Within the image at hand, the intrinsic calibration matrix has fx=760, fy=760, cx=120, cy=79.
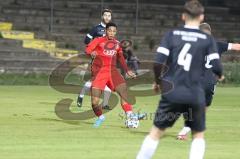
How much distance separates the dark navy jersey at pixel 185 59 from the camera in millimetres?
8625

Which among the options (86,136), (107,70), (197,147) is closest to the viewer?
(197,147)

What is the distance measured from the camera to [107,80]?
573 inches

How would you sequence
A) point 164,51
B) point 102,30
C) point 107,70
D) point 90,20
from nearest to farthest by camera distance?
point 164,51
point 107,70
point 102,30
point 90,20

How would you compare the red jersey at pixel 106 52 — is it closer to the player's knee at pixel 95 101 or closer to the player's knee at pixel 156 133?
the player's knee at pixel 95 101

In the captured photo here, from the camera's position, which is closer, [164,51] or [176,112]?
[164,51]

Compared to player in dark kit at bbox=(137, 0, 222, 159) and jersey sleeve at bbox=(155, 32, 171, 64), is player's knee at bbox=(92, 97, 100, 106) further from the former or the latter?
jersey sleeve at bbox=(155, 32, 171, 64)

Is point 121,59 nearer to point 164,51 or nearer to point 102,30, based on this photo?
point 102,30

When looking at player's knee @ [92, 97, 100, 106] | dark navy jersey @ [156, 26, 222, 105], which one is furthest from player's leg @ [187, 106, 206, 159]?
player's knee @ [92, 97, 100, 106]

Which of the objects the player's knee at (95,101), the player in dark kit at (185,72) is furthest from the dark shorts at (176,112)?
the player's knee at (95,101)

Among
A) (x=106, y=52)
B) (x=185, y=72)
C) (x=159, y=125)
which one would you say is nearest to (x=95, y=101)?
(x=106, y=52)

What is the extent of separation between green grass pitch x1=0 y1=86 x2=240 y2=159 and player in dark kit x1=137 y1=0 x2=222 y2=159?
1.86m

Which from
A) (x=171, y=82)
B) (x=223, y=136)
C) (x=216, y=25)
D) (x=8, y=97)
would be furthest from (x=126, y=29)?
(x=171, y=82)

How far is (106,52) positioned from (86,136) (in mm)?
2422

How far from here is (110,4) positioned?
39.8m
